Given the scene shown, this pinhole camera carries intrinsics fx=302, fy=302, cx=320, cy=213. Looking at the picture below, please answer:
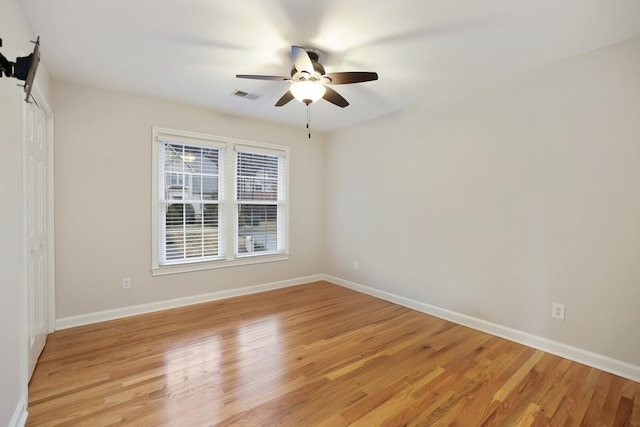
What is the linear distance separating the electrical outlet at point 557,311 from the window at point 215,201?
131 inches

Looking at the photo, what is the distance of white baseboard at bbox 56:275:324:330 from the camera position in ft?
10.2

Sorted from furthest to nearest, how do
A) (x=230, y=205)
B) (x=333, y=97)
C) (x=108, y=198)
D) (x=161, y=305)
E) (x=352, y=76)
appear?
(x=230, y=205) < (x=161, y=305) < (x=108, y=198) < (x=333, y=97) < (x=352, y=76)

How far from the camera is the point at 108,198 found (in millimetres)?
3295

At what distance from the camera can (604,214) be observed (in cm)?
239

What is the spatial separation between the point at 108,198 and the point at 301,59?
2626mm

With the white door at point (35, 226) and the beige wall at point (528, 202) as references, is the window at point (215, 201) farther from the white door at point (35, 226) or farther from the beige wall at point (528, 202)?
the beige wall at point (528, 202)

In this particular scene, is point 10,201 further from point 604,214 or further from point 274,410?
point 604,214

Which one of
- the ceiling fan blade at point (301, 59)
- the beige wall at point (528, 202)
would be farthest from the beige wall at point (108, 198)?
the beige wall at point (528, 202)

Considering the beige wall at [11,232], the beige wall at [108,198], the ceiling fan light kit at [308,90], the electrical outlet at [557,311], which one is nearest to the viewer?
the beige wall at [11,232]

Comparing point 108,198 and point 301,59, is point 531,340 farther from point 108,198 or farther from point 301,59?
point 108,198

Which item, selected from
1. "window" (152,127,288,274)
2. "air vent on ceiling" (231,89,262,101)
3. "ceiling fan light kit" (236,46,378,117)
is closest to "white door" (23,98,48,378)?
"window" (152,127,288,274)

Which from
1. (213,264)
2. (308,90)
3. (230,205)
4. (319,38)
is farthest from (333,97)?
(213,264)

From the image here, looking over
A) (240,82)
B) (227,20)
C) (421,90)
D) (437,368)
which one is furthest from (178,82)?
(437,368)

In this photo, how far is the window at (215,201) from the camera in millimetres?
3688
